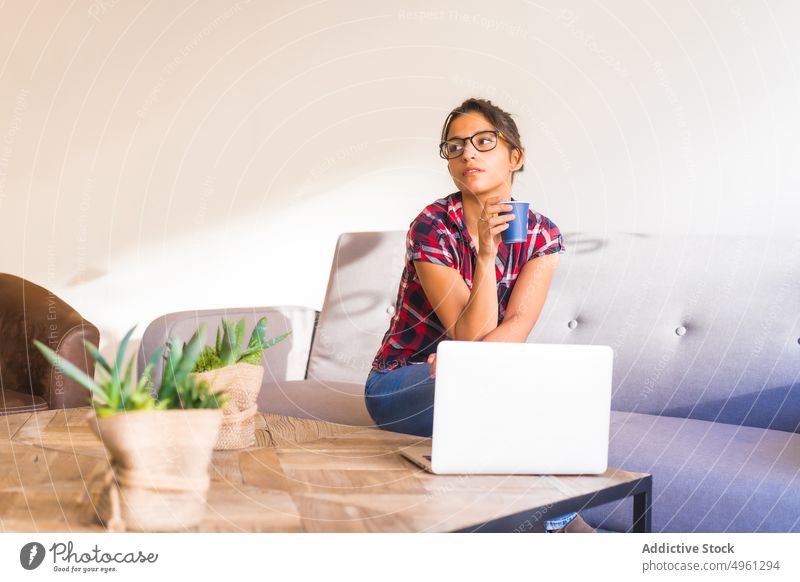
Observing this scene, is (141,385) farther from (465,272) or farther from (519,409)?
(465,272)

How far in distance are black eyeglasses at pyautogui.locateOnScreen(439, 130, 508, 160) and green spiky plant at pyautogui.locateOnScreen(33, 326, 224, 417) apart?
0.89 meters

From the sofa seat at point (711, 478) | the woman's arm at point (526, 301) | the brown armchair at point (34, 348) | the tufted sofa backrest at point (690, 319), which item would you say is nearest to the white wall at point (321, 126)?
the tufted sofa backrest at point (690, 319)

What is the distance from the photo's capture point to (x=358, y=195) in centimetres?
271

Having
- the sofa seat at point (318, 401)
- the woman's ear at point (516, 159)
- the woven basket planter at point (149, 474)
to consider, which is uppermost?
the woman's ear at point (516, 159)

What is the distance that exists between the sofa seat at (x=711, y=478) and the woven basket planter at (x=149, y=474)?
2.46 ft

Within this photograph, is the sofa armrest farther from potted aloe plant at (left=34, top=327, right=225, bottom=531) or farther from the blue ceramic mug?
potted aloe plant at (left=34, top=327, right=225, bottom=531)

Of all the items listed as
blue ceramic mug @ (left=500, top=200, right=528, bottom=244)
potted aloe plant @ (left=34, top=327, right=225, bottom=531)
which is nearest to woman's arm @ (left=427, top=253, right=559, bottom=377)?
blue ceramic mug @ (left=500, top=200, right=528, bottom=244)

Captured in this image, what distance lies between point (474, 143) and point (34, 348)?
4.49 ft

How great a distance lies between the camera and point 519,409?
1.01 metres

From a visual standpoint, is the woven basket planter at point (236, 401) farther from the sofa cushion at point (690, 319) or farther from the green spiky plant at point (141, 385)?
the sofa cushion at point (690, 319)

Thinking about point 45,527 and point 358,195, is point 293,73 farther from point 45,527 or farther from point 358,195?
point 45,527

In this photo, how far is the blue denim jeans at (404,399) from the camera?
1438mm
